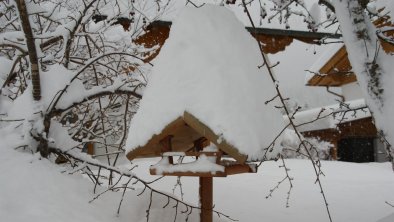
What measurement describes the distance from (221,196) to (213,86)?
3.30m

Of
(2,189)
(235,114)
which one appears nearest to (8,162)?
(2,189)

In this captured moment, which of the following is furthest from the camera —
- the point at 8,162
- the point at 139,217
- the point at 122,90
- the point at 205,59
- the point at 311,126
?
the point at 311,126

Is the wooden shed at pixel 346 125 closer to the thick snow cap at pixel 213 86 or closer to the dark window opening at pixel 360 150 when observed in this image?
the dark window opening at pixel 360 150

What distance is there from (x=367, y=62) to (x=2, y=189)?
99.0 inches

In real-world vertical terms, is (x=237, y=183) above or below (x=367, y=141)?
below

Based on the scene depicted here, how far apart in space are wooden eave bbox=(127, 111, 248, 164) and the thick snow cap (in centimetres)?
2

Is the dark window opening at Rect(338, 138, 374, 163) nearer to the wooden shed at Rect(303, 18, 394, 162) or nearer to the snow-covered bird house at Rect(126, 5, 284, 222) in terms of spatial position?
the wooden shed at Rect(303, 18, 394, 162)

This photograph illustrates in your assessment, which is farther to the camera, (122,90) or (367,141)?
(367,141)

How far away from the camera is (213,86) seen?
2084mm

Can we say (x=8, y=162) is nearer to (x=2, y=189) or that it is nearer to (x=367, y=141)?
(x=2, y=189)

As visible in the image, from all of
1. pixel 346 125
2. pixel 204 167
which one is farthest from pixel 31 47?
pixel 346 125

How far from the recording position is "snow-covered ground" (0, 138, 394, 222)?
2.33m

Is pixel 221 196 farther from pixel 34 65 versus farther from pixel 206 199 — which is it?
pixel 34 65

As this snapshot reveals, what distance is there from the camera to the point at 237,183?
19.2ft
